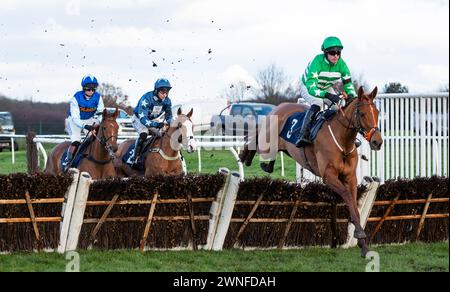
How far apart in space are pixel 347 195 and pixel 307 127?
1375mm

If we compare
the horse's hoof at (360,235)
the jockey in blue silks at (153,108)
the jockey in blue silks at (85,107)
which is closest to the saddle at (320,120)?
the horse's hoof at (360,235)

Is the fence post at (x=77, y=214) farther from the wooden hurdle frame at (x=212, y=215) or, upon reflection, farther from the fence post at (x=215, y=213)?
Answer: the fence post at (x=215, y=213)

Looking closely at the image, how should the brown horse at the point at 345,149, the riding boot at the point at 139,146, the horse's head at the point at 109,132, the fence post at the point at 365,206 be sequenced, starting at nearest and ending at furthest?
the brown horse at the point at 345,149, the fence post at the point at 365,206, the horse's head at the point at 109,132, the riding boot at the point at 139,146

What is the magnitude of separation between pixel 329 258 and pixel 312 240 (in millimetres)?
682

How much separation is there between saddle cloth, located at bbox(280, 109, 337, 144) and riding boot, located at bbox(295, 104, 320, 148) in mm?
44

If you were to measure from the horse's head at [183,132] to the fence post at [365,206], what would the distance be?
217 centimetres

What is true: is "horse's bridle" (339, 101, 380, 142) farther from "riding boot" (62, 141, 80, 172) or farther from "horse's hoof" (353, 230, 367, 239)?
"riding boot" (62, 141, 80, 172)

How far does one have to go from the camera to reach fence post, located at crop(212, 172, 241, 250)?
7.95 metres

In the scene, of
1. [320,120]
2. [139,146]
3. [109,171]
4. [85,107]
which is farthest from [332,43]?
[85,107]

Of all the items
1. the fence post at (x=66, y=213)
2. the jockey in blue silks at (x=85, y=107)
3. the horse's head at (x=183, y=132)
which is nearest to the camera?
the fence post at (x=66, y=213)

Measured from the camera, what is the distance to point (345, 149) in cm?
918

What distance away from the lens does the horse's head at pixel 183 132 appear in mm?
10016

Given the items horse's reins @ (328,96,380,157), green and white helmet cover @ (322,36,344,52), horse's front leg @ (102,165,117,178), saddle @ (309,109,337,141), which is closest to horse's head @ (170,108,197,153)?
horse's front leg @ (102,165,117,178)
